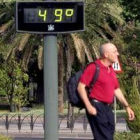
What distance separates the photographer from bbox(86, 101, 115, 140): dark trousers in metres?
9.38

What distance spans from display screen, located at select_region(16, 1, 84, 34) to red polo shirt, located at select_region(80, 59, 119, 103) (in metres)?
2.07

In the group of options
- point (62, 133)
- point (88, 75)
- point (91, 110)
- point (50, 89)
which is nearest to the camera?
point (91, 110)

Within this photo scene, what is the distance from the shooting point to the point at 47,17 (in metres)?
11.4

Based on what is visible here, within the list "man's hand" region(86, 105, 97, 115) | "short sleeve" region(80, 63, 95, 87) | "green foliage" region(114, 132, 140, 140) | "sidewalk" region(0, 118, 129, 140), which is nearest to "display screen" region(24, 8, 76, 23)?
"short sleeve" region(80, 63, 95, 87)

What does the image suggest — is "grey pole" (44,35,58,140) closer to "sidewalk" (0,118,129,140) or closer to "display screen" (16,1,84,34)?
"display screen" (16,1,84,34)

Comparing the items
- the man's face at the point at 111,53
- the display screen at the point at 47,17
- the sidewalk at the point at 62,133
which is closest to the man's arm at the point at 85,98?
the man's face at the point at 111,53

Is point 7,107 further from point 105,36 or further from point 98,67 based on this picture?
point 98,67

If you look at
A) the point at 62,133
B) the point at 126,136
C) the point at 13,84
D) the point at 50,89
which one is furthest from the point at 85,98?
the point at 13,84

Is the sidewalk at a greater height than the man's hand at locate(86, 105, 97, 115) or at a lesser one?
lesser

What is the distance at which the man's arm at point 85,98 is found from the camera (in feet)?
29.9

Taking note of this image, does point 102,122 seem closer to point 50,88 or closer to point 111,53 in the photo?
point 111,53

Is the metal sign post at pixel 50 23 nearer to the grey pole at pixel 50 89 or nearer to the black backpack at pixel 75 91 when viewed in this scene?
the grey pole at pixel 50 89

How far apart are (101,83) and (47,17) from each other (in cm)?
240

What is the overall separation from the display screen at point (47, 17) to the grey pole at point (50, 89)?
242 mm
